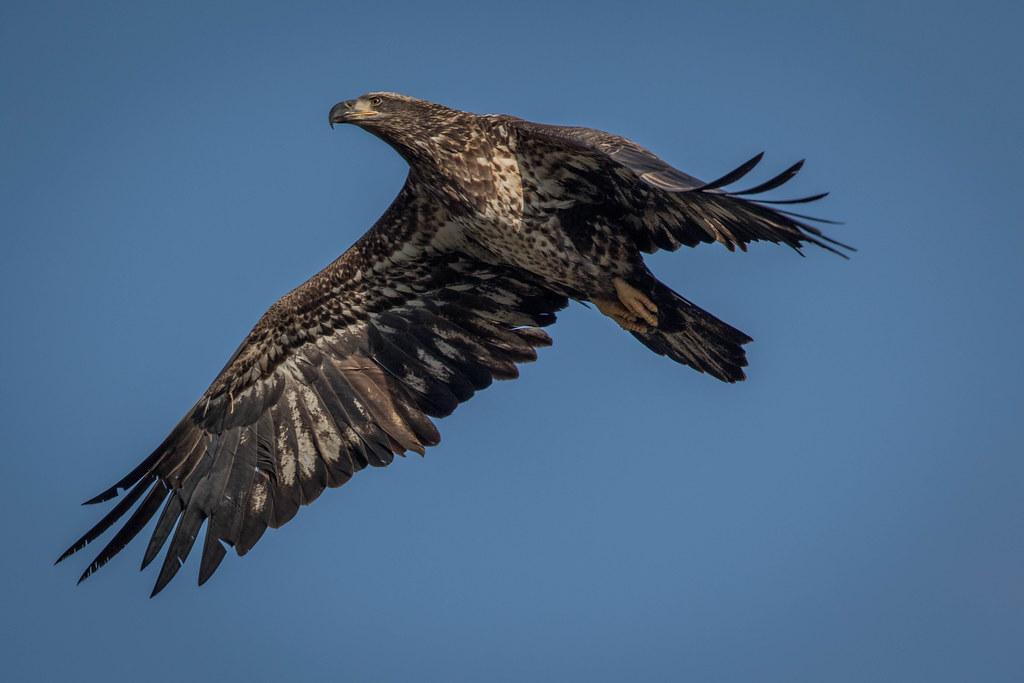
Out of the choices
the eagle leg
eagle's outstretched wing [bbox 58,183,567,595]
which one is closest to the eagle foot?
the eagle leg

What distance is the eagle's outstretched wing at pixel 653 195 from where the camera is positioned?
9.87 meters

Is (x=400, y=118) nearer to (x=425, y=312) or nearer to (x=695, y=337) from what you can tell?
(x=425, y=312)

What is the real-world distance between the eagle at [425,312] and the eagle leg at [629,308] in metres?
0.01

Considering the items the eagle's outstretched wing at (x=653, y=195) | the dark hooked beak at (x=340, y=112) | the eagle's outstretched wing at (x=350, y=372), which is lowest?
the eagle's outstretched wing at (x=350, y=372)

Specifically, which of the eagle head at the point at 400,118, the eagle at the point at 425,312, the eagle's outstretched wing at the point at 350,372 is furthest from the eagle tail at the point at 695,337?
the eagle head at the point at 400,118

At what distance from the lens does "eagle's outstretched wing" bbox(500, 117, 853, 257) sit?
987 centimetres

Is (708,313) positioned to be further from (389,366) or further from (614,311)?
(389,366)

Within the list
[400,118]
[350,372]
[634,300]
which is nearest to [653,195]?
[634,300]

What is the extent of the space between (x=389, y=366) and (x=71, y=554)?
3.07m

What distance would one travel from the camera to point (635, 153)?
10.4 m

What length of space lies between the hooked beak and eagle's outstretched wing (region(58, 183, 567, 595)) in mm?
749

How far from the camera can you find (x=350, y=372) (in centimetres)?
1259

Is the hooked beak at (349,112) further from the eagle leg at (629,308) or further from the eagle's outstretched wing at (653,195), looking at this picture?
the eagle leg at (629,308)

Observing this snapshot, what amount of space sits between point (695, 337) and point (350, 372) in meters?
3.06
